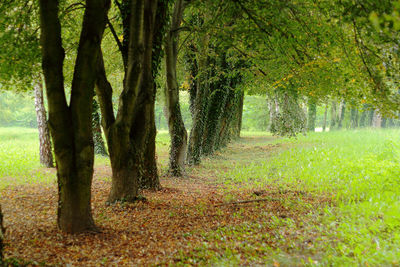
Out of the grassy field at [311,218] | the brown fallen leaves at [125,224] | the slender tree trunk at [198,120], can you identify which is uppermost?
the slender tree trunk at [198,120]

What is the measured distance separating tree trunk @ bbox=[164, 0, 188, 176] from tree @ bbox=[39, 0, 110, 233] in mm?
5872

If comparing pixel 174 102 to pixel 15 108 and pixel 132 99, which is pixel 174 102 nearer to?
pixel 132 99

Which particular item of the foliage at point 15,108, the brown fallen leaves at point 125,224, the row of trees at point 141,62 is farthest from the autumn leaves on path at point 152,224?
the foliage at point 15,108

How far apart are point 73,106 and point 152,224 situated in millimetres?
3083

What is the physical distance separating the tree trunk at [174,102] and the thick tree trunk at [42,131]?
6276 mm

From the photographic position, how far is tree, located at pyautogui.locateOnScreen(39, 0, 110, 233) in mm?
5590

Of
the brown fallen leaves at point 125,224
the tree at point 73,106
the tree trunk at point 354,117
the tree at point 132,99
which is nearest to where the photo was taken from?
the brown fallen leaves at point 125,224

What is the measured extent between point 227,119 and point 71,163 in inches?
648

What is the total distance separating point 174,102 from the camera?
12.6 metres

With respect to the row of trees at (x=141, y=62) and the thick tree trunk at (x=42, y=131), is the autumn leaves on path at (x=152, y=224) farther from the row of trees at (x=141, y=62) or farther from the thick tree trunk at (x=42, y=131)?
the thick tree trunk at (x=42, y=131)

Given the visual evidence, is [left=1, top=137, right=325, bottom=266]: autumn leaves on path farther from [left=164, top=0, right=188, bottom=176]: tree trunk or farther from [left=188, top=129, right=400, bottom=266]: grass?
[left=164, top=0, right=188, bottom=176]: tree trunk

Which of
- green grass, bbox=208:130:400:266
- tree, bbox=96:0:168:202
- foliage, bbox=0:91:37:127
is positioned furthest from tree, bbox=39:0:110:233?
foliage, bbox=0:91:37:127

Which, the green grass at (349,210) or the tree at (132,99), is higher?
the tree at (132,99)

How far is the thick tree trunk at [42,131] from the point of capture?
15195mm
